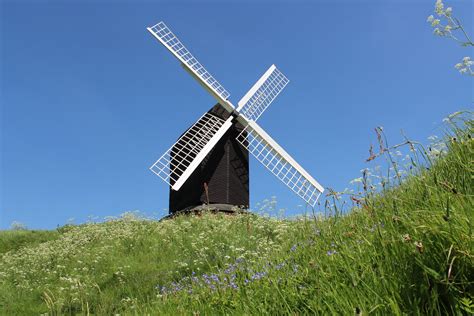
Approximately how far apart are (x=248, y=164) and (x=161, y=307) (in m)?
18.7

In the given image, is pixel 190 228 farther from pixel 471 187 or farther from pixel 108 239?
pixel 471 187

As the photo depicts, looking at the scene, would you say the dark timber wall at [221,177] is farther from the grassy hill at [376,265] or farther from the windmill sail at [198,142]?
the grassy hill at [376,265]

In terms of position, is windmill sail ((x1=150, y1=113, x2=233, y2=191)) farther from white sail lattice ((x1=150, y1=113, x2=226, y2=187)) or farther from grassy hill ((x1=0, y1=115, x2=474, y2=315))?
grassy hill ((x1=0, y1=115, x2=474, y2=315))

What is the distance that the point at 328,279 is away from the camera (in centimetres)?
363

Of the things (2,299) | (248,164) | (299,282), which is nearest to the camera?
(299,282)

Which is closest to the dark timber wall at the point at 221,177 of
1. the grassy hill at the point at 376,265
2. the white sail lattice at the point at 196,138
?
the white sail lattice at the point at 196,138

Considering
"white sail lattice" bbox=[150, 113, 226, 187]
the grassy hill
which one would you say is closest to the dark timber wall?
"white sail lattice" bbox=[150, 113, 226, 187]

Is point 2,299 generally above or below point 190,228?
below

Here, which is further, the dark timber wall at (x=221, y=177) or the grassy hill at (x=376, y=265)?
the dark timber wall at (x=221, y=177)

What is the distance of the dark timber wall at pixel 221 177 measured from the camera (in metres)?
21.8

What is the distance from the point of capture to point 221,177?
2195cm

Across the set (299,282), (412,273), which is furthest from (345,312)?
(299,282)

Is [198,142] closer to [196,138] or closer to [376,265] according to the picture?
[196,138]

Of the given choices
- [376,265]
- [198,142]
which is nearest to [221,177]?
[198,142]
